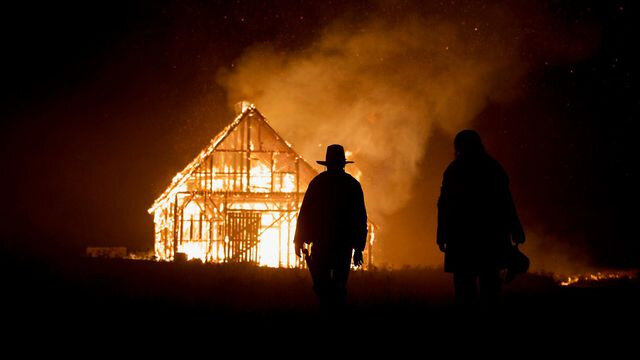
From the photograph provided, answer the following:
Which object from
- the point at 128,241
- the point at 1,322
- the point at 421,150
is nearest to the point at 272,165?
the point at 1,322

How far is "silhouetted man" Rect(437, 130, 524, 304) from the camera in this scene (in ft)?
20.2

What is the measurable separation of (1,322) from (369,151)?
28.9 metres

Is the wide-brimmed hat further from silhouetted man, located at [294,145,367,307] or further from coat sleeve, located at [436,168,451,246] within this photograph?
coat sleeve, located at [436,168,451,246]

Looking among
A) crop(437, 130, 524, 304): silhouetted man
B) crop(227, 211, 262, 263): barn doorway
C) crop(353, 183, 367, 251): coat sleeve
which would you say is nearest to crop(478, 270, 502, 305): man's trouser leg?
crop(437, 130, 524, 304): silhouetted man

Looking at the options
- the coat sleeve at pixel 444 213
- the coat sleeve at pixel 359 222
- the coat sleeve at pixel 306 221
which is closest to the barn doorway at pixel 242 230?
the coat sleeve at pixel 306 221

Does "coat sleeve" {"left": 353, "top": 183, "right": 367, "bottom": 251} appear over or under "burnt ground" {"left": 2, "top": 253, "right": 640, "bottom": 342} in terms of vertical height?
over

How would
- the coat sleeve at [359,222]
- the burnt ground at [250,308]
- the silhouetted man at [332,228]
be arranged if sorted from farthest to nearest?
the coat sleeve at [359,222] → the silhouetted man at [332,228] → the burnt ground at [250,308]

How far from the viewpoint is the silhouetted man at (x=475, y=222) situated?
242 inches

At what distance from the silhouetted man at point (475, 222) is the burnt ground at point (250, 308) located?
35 centimetres

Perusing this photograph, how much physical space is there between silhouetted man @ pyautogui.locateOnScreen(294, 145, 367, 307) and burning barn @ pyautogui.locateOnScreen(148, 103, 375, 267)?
14.5m

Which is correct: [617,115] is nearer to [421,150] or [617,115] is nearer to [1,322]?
[421,150]

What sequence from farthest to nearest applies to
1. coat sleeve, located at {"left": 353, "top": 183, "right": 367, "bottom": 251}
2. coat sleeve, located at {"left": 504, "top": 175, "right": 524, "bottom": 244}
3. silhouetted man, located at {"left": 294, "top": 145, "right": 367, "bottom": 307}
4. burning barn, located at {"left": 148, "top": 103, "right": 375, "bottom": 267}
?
burning barn, located at {"left": 148, "top": 103, "right": 375, "bottom": 267} → coat sleeve, located at {"left": 353, "top": 183, "right": 367, "bottom": 251} → silhouetted man, located at {"left": 294, "top": 145, "right": 367, "bottom": 307} → coat sleeve, located at {"left": 504, "top": 175, "right": 524, "bottom": 244}

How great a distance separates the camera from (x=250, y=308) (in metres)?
7.66

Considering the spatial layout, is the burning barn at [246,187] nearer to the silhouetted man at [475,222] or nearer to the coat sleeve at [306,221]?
the coat sleeve at [306,221]
